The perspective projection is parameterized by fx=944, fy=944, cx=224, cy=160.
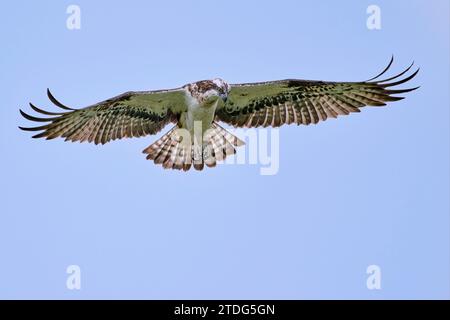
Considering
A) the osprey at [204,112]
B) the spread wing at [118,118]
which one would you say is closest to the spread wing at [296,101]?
the osprey at [204,112]

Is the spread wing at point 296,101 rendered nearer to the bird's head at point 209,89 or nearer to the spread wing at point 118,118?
the bird's head at point 209,89

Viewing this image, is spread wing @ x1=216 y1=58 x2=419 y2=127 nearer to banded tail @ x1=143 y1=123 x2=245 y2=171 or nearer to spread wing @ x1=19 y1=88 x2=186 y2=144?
banded tail @ x1=143 y1=123 x2=245 y2=171

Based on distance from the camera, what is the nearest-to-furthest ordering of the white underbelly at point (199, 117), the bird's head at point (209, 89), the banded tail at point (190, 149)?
the bird's head at point (209, 89) < the white underbelly at point (199, 117) < the banded tail at point (190, 149)

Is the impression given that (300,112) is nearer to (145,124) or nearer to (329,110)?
(329,110)

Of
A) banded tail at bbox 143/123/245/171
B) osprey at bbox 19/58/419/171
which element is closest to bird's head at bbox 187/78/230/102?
osprey at bbox 19/58/419/171

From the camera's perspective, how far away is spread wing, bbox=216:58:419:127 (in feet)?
43.9

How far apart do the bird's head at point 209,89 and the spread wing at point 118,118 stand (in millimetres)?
240

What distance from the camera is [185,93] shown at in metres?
13.3

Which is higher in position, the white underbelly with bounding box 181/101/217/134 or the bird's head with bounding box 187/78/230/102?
the bird's head with bounding box 187/78/230/102

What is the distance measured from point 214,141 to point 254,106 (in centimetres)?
78

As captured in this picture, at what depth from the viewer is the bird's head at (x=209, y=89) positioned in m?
13.1

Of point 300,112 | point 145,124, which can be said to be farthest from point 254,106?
point 145,124

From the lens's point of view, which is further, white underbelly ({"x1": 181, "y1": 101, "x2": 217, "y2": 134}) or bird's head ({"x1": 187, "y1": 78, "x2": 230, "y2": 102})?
white underbelly ({"x1": 181, "y1": 101, "x2": 217, "y2": 134})
